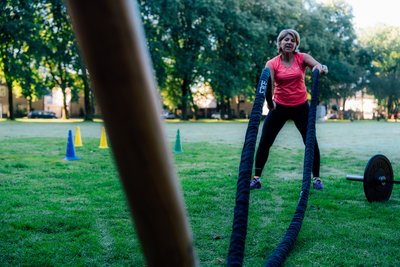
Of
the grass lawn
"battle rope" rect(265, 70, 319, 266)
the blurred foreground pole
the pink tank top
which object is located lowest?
the grass lawn

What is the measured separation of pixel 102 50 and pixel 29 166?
9.27 meters

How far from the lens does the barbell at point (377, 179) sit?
5.61 meters

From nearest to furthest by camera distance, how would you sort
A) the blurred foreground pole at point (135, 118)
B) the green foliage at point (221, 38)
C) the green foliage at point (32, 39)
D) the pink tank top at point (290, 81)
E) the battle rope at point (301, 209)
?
the blurred foreground pole at point (135, 118) < the battle rope at point (301, 209) < the pink tank top at point (290, 81) < the green foliage at point (32, 39) < the green foliage at point (221, 38)

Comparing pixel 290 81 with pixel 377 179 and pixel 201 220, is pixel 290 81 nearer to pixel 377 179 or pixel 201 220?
pixel 377 179

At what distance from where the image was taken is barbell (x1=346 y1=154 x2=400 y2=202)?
5609 mm

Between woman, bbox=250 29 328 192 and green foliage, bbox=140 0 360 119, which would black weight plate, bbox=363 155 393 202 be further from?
green foliage, bbox=140 0 360 119

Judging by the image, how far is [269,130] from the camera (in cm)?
693

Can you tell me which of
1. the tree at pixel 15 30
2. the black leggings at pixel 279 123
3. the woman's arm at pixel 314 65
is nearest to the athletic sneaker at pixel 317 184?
the black leggings at pixel 279 123

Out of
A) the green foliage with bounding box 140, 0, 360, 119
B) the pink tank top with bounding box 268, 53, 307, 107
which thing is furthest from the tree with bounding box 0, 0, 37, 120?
the pink tank top with bounding box 268, 53, 307, 107

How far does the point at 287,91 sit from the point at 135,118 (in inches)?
245

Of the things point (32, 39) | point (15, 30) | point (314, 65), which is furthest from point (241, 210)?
point (32, 39)

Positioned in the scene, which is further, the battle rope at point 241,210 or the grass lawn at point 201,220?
the grass lawn at point 201,220

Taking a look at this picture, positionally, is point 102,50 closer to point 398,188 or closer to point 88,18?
point 88,18

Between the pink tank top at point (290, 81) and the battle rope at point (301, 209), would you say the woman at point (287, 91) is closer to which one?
the pink tank top at point (290, 81)
